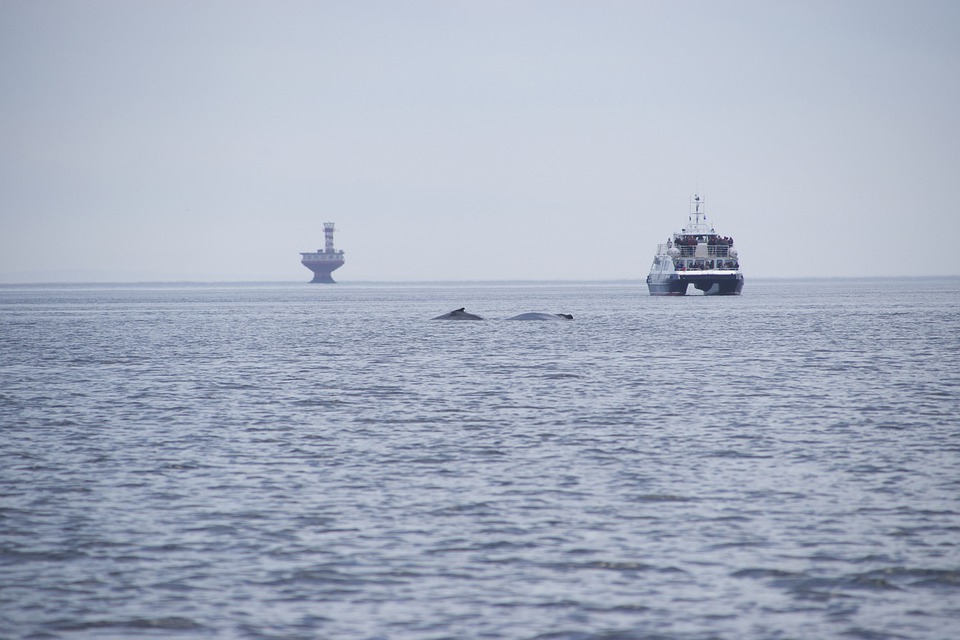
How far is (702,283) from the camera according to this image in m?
174

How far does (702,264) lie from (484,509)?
528 feet

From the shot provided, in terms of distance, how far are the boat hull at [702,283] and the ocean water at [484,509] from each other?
131847 millimetres

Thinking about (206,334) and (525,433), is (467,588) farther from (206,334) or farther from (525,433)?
(206,334)

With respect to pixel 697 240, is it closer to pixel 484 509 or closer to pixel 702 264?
pixel 702 264

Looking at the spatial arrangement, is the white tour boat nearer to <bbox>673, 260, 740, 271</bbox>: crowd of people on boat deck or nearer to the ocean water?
<bbox>673, 260, 740, 271</bbox>: crowd of people on boat deck

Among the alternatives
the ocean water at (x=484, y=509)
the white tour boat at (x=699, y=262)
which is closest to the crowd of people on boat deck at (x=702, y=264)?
the white tour boat at (x=699, y=262)

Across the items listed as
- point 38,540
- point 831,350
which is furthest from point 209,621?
point 831,350

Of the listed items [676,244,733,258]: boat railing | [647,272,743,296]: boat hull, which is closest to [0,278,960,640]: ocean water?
[647,272,743,296]: boat hull

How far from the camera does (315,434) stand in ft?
89.5

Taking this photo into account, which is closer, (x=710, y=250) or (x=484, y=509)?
(x=484, y=509)

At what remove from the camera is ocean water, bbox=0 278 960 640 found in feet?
41.3

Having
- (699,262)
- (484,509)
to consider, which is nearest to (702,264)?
(699,262)

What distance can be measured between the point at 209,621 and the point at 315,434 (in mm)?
15050

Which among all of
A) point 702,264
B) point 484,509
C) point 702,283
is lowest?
point 484,509
